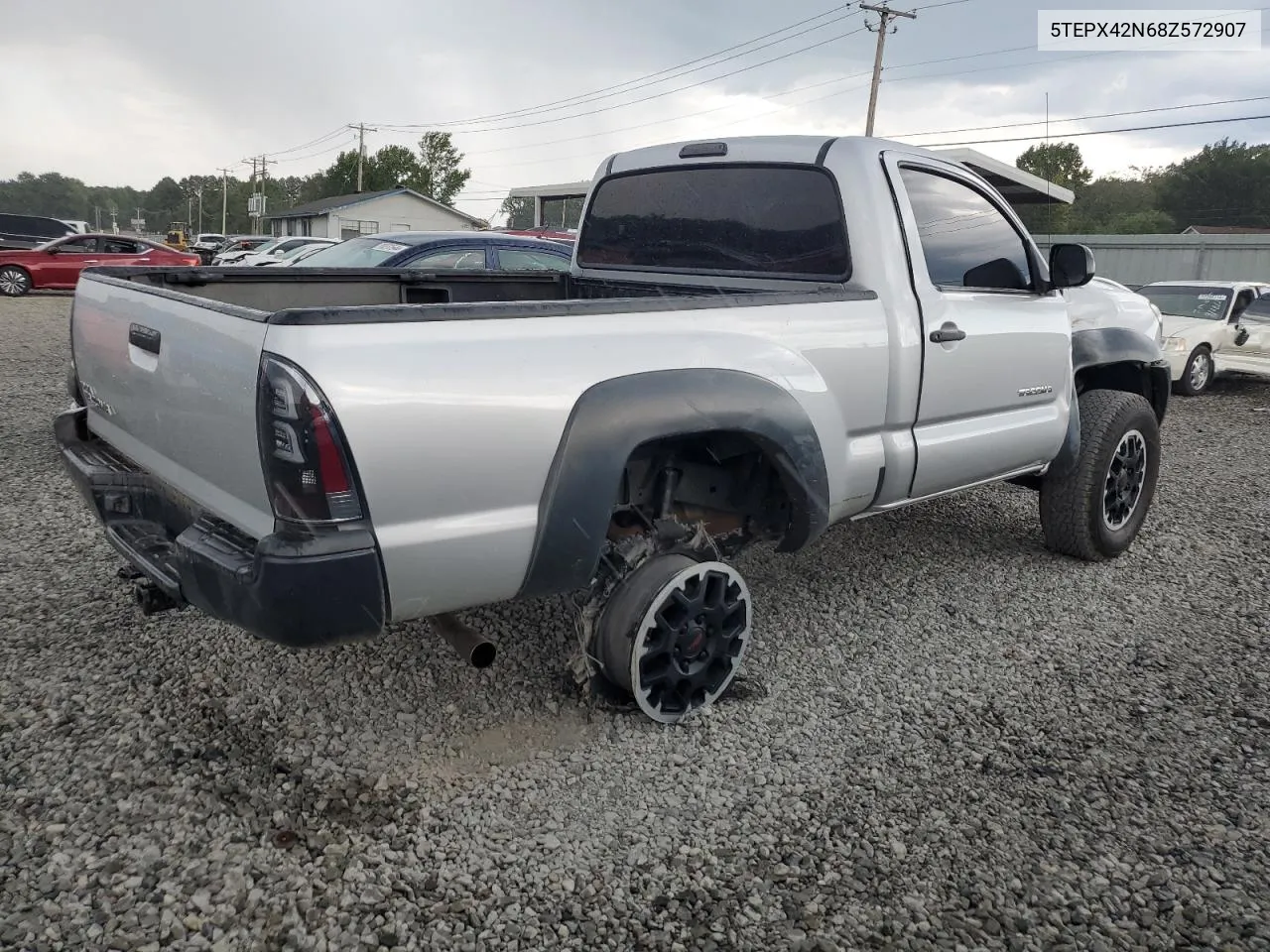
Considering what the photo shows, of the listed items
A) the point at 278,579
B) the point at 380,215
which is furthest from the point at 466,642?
the point at 380,215

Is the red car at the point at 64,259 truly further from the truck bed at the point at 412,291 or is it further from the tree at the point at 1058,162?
the tree at the point at 1058,162

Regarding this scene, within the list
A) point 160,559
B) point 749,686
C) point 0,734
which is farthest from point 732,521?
point 0,734

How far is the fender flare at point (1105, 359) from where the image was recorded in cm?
450

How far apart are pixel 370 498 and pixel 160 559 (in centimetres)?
84

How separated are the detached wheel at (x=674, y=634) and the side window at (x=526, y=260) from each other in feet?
19.4

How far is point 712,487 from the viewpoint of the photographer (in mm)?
3414

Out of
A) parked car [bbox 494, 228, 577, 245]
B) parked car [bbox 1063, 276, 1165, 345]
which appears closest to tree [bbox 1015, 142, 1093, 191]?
parked car [bbox 494, 228, 577, 245]

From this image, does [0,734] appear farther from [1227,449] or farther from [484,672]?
[1227,449]

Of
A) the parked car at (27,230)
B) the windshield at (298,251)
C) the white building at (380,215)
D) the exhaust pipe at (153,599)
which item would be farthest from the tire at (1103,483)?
the white building at (380,215)

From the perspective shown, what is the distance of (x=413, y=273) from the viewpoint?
4.67m

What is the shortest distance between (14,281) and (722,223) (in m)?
20.1

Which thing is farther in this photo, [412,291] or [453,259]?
[453,259]

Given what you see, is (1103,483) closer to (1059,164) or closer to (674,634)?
(674,634)

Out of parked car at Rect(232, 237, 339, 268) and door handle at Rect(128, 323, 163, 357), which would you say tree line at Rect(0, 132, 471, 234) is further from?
door handle at Rect(128, 323, 163, 357)
